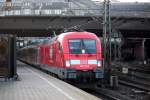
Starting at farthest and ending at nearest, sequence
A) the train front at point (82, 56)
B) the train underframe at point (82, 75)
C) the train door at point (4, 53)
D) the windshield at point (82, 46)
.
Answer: the windshield at point (82, 46)
the train front at point (82, 56)
the train underframe at point (82, 75)
the train door at point (4, 53)

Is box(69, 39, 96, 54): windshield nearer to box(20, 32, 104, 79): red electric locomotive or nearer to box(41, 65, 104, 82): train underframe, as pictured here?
box(20, 32, 104, 79): red electric locomotive

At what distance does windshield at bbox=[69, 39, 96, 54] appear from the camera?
81.1ft

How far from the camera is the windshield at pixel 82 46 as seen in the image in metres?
24.7

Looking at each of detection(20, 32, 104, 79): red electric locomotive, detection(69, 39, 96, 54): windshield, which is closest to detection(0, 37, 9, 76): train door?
detection(20, 32, 104, 79): red electric locomotive

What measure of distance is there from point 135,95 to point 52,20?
94.6 ft

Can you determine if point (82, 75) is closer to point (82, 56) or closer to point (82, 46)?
point (82, 56)

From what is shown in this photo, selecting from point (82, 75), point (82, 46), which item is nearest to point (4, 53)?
point (82, 75)

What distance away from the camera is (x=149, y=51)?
81625 millimetres

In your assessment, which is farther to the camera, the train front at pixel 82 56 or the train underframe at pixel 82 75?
the train front at pixel 82 56

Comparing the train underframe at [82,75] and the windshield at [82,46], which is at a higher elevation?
the windshield at [82,46]

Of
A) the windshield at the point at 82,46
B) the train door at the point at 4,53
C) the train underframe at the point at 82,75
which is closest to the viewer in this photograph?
the train door at the point at 4,53

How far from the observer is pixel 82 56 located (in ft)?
80.5

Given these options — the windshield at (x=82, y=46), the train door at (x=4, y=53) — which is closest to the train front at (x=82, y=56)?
the windshield at (x=82, y=46)

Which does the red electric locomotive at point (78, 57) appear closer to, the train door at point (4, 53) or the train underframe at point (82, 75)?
the train underframe at point (82, 75)
